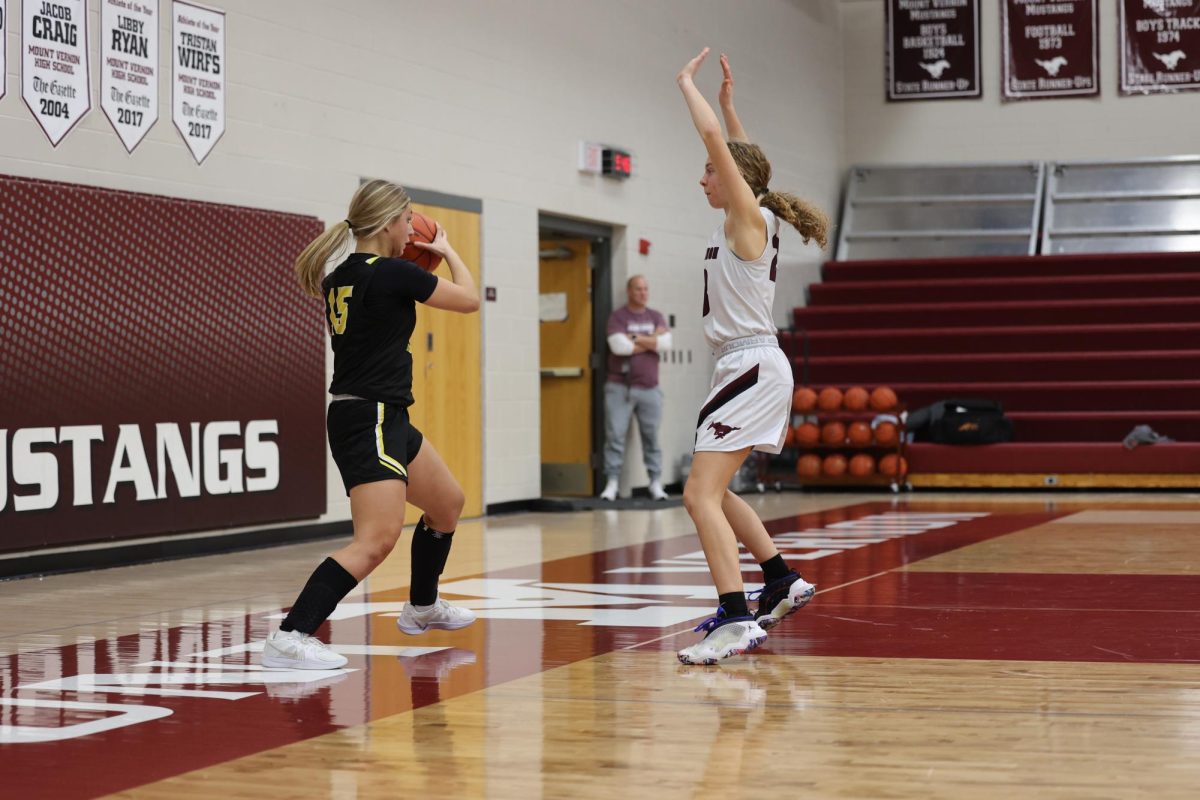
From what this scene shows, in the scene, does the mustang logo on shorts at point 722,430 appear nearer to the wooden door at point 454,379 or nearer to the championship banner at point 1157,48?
Result: the wooden door at point 454,379

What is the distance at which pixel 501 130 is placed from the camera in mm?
10742

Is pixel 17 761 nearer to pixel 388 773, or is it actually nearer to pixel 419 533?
pixel 388 773

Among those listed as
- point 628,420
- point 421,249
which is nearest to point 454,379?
point 628,420

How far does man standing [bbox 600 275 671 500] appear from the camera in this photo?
1189 cm

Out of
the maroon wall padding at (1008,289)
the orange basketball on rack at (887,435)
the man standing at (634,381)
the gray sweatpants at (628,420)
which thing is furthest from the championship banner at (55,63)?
the maroon wall padding at (1008,289)

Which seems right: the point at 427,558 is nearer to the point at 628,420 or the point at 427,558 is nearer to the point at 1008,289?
the point at 628,420

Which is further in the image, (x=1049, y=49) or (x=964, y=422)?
(x=1049, y=49)

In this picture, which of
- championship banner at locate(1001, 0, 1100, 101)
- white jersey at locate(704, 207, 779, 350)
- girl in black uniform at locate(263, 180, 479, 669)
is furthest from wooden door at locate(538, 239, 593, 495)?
girl in black uniform at locate(263, 180, 479, 669)

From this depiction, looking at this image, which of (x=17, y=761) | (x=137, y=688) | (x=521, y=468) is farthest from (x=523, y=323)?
(x=17, y=761)

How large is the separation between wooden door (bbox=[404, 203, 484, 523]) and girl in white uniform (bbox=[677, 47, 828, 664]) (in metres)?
5.12

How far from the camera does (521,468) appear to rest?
439 inches

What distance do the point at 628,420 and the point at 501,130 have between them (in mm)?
2561

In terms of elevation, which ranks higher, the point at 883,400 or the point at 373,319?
the point at 373,319

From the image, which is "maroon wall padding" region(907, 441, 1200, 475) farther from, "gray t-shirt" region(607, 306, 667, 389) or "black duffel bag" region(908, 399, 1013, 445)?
"gray t-shirt" region(607, 306, 667, 389)
